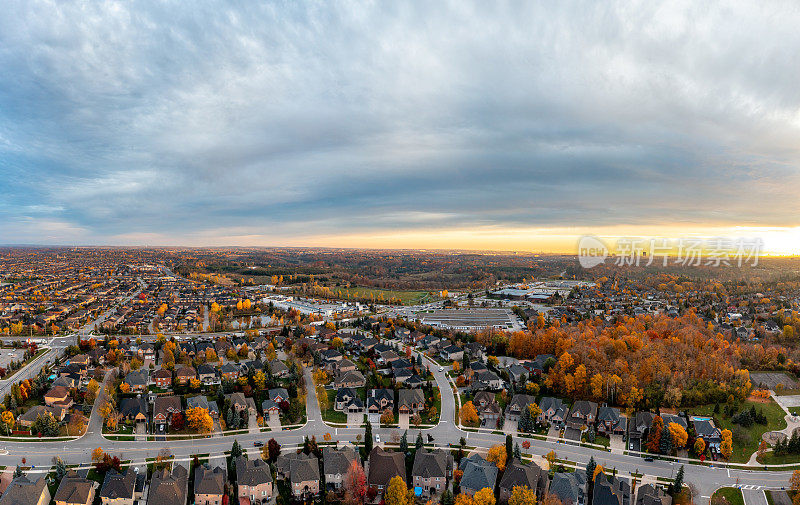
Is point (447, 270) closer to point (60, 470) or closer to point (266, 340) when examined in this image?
point (266, 340)

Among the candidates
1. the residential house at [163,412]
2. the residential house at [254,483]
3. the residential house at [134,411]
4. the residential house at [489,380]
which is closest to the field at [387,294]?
the residential house at [489,380]

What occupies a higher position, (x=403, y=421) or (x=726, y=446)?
(x=726, y=446)

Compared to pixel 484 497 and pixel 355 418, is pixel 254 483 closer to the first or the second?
pixel 355 418

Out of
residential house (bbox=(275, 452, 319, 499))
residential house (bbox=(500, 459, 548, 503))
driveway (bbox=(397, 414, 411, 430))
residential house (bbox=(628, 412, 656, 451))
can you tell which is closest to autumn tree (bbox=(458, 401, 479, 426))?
driveway (bbox=(397, 414, 411, 430))

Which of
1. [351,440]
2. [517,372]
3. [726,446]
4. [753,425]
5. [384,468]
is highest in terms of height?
[517,372]

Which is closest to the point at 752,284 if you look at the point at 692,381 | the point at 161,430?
the point at 692,381

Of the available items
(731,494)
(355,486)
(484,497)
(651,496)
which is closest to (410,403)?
(355,486)
